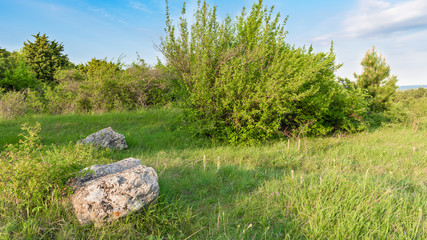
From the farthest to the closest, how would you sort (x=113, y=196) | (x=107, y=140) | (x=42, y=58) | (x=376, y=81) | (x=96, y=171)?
(x=42, y=58), (x=376, y=81), (x=107, y=140), (x=96, y=171), (x=113, y=196)

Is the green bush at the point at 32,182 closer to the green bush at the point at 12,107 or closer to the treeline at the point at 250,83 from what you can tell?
the treeline at the point at 250,83

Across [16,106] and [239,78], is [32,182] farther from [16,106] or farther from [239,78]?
[16,106]

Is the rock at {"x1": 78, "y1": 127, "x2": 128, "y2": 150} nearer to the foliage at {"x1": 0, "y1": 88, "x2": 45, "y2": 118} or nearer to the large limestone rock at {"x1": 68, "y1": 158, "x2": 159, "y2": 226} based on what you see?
the large limestone rock at {"x1": 68, "y1": 158, "x2": 159, "y2": 226}

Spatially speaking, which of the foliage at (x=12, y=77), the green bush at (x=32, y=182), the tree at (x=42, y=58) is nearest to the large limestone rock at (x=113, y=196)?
the green bush at (x=32, y=182)

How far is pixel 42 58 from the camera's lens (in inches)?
1075

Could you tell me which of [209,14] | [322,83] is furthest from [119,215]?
[322,83]

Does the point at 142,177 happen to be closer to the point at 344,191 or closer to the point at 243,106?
the point at 344,191

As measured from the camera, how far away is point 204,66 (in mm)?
6641

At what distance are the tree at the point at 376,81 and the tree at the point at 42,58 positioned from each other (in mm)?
30332

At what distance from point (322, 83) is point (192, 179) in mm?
6326

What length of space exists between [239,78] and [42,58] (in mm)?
30253

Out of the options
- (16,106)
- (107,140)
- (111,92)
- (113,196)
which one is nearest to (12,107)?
(16,106)

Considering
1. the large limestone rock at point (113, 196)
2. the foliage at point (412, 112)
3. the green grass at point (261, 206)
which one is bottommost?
the green grass at point (261, 206)

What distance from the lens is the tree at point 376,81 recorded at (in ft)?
40.3
